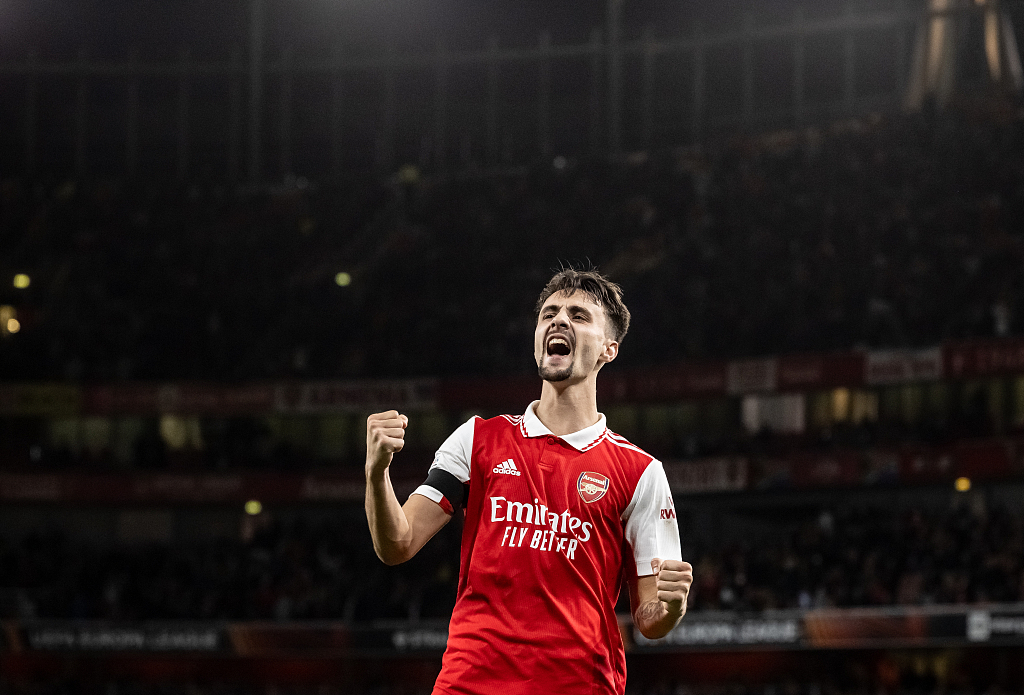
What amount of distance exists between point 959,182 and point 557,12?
23967 mm

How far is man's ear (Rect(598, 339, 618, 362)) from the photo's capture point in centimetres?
546

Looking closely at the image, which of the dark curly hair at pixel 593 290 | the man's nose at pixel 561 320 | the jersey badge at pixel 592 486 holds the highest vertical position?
the dark curly hair at pixel 593 290

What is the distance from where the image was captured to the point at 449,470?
17.4 feet

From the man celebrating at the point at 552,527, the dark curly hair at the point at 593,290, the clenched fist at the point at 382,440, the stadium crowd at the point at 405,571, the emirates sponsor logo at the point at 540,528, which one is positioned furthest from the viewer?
the stadium crowd at the point at 405,571

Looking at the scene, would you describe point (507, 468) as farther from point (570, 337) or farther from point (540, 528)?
point (570, 337)

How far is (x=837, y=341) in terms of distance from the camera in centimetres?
2919

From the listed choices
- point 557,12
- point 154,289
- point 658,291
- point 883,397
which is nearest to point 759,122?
point 557,12

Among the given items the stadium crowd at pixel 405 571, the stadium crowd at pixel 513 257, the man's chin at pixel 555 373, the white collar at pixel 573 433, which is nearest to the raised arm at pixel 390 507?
the white collar at pixel 573 433

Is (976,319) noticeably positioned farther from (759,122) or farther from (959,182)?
(759,122)

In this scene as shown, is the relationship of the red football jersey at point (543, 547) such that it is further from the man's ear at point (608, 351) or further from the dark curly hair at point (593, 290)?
the dark curly hair at point (593, 290)

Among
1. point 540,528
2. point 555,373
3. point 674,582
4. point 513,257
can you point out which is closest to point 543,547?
point 540,528

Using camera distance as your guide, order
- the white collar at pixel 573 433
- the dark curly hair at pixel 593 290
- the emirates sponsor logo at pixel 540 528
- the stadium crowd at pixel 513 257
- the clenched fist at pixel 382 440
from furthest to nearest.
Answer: the stadium crowd at pixel 513 257
the dark curly hair at pixel 593 290
the white collar at pixel 573 433
the emirates sponsor logo at pixel 540 528
the clenched fist at pixel 382 440

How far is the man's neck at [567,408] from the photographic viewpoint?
5367mm

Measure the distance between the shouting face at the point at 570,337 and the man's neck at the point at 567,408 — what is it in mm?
85
